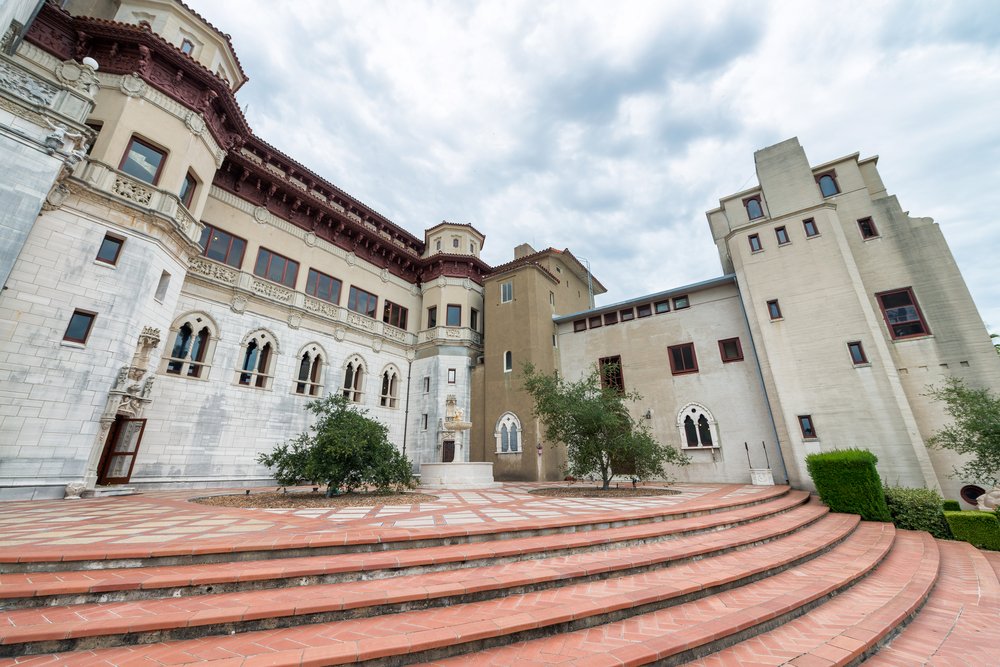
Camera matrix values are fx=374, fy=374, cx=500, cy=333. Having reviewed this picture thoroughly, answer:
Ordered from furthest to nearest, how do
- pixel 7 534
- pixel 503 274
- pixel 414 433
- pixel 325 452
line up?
pixel 503 274 < pixel 414 433 < pixel 325 452 < pixel 7 534

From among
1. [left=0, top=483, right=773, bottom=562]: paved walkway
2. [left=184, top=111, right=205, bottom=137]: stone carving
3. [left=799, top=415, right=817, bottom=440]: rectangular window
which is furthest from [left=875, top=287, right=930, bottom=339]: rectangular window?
[left=184, top=111, right=205, bottom=137]: stone carving

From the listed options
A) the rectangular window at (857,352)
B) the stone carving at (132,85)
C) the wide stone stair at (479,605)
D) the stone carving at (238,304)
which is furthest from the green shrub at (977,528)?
the stone carving at (132,85)

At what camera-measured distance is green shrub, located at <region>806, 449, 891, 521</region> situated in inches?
419

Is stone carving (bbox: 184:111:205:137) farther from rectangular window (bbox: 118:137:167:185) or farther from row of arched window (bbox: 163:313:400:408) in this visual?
row of arched window (bbox: 163:313:400:408)

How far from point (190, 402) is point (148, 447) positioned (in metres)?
1.82

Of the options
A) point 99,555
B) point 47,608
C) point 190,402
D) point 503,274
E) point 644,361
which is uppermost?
point 503,274

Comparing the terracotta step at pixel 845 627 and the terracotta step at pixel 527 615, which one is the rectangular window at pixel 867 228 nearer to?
the terracotta step at pixel 845 627

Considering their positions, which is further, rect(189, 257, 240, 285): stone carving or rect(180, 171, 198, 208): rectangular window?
rect(189, 257, 240, 285): stone carving

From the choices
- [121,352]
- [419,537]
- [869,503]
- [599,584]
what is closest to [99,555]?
[419,537]

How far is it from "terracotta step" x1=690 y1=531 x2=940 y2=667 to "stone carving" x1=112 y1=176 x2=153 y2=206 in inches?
665

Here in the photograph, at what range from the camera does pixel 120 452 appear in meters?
11.4

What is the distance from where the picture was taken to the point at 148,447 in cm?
1252

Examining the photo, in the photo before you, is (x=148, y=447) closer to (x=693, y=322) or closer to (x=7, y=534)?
(x=7, y=534)

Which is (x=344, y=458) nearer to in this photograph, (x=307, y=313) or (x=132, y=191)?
(x=307, y=313)
